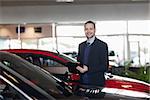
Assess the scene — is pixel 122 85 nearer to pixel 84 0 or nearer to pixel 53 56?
pixel 53 56

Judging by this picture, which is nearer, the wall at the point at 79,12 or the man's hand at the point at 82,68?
the man's hand at the point at 82,68

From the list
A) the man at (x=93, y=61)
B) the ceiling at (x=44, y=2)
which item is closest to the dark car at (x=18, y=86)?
the man at (x=93, y=61)

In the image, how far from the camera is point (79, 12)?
14.1m

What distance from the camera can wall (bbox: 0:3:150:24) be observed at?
1403 centimetres

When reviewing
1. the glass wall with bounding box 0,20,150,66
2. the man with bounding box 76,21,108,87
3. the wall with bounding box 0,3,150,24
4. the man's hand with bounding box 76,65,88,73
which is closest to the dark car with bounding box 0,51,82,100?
the man's hand with bounding box 76,65,88,73

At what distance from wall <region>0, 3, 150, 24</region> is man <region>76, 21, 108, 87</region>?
30.6 feet

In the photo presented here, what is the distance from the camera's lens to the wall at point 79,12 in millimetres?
14031

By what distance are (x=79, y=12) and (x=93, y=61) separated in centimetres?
953

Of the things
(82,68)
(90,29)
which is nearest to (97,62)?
(82,68)

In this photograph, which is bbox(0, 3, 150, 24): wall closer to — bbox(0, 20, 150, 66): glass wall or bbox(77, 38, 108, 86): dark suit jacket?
bbox(0, 20, 150, 66): glass wall

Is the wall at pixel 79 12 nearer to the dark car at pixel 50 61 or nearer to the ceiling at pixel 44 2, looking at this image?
the ceiling at pixel 44 2

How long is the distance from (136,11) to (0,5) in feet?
16.8

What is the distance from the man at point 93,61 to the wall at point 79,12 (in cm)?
934

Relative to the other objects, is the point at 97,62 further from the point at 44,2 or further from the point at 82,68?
the point at 44,2
